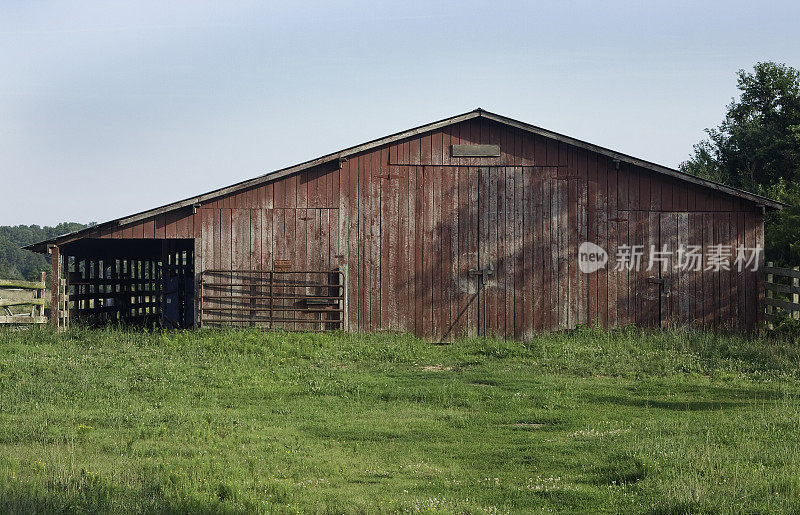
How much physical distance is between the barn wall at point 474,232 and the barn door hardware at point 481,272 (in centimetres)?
16

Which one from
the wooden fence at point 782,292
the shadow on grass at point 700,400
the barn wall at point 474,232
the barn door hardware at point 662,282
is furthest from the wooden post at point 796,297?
the shadow on grass at point 700,400

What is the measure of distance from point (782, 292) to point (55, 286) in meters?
20.1

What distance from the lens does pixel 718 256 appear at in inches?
830

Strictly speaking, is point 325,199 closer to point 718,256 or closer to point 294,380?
point 294,380

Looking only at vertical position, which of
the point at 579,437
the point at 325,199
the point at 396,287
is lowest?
the point at 579,437

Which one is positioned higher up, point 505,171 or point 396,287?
point 505,171

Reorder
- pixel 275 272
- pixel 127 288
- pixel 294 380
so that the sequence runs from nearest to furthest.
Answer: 1. pixel 294 380
2. pixel 275 272
3. pixel 127 288

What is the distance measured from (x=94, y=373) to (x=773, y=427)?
38.4ft

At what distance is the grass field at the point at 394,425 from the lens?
7414 mm

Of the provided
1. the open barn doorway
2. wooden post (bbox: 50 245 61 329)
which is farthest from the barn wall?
the open barn doorway

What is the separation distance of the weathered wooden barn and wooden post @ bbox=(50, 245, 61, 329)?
0.19 feet

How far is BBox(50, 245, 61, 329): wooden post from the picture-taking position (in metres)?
20.6

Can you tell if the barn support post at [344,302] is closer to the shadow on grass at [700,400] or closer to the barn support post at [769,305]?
the shadow on grass at [700,400]

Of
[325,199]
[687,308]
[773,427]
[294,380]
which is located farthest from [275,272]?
[773,427]
